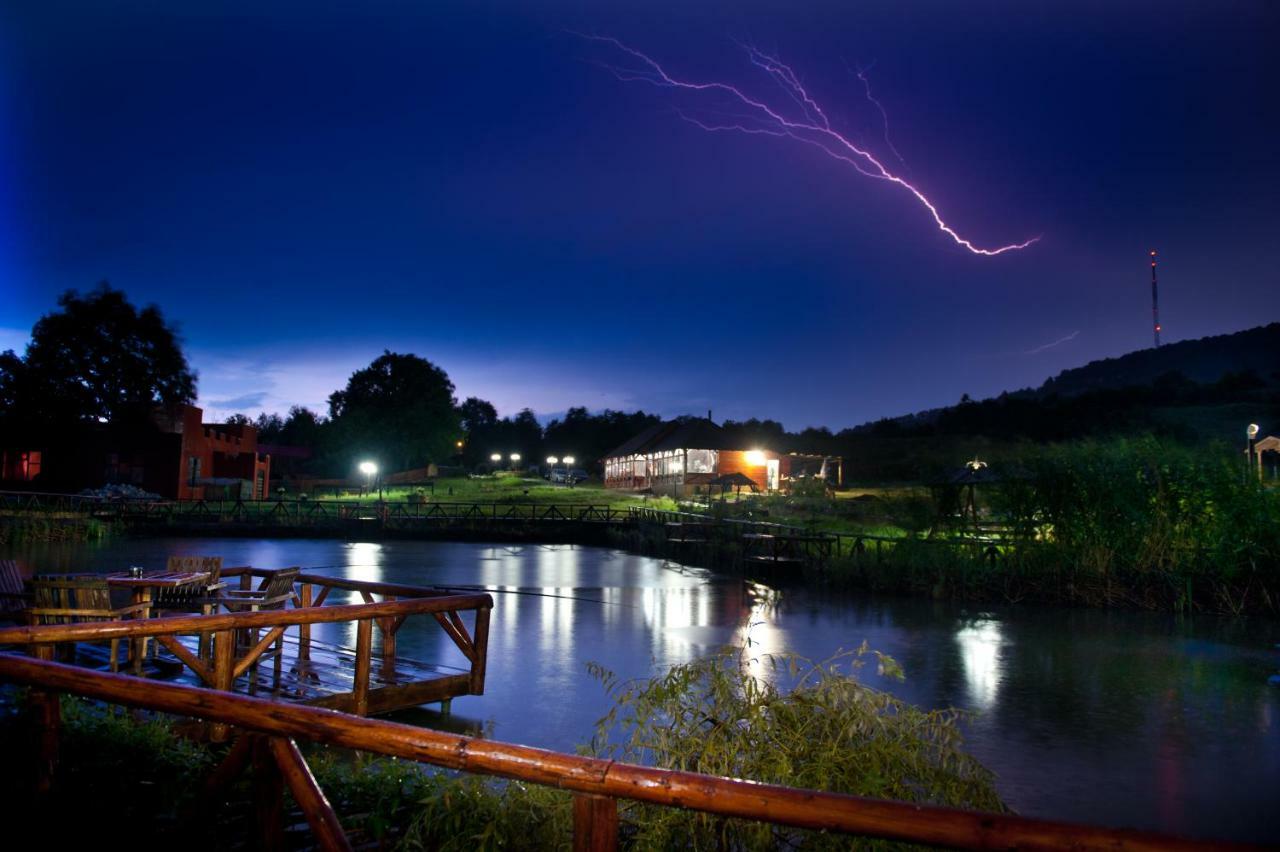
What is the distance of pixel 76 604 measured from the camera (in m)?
7.71

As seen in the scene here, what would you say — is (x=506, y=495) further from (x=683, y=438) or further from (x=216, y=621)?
(x=216, y=621)

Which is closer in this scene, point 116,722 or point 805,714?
point 805,714

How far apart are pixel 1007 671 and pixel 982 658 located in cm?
77

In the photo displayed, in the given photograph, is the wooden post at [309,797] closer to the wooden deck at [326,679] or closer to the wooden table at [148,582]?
the wooden deck at [326,679]

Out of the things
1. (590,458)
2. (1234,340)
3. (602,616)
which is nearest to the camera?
(602,616)

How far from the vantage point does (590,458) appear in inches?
3391

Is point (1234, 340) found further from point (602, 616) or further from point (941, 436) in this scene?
point (602, 616)

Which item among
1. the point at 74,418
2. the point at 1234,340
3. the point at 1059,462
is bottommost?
the point at 1059,462

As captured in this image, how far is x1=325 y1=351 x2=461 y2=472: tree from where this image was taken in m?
65.2

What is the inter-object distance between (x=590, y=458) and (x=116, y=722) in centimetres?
8093

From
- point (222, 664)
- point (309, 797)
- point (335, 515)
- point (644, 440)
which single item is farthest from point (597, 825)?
point (644, 440)

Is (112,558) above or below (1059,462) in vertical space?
below

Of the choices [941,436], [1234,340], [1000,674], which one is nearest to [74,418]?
[1000,674]

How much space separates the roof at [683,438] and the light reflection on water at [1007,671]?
Result: 31056 millimetres
